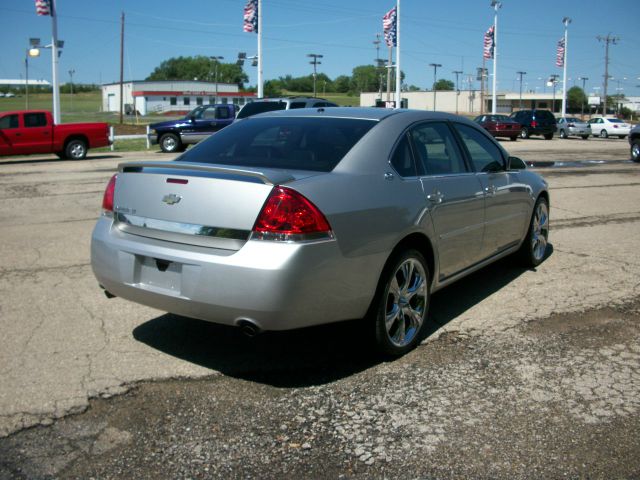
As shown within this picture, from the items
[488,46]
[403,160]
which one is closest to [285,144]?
[403,160]

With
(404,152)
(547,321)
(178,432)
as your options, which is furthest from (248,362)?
(547,321)

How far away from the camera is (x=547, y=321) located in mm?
5055

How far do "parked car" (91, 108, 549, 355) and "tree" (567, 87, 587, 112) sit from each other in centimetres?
15433

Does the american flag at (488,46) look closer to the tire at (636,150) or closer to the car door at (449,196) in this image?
the tire at (636,150)

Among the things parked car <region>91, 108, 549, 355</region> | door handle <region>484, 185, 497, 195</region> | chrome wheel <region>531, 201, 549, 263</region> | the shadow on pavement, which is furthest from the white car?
the shadow on pavement

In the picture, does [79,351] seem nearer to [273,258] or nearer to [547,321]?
[273,258]

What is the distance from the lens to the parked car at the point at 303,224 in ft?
11.5

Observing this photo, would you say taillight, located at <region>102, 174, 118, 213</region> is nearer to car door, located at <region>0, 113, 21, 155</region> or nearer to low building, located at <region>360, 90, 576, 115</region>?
car door, located at <region>0, 113, 21, 155</region>

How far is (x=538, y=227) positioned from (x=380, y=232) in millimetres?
3418

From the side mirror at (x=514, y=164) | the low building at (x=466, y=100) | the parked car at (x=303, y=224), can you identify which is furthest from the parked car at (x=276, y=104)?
the low building at (x=466, y=100)

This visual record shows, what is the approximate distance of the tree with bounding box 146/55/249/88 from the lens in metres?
180

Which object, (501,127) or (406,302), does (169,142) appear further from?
(406,302)

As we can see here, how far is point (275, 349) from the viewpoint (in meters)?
4.45

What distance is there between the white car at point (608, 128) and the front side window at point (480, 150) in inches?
1711
